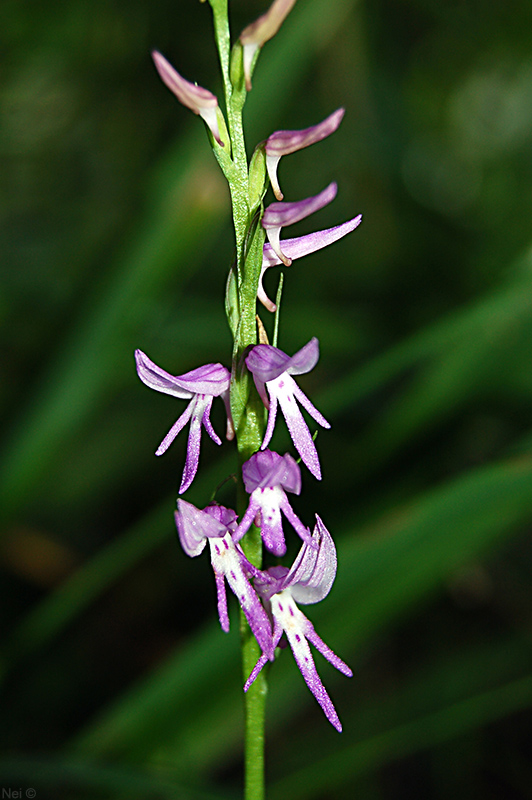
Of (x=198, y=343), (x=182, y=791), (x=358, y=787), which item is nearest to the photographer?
(x=182, y=791)

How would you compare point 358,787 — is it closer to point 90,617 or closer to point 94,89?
point 90,617

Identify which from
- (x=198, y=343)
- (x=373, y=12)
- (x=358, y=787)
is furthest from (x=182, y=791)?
(x=373, y=12)

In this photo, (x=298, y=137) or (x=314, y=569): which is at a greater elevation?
(x=298, y=137)

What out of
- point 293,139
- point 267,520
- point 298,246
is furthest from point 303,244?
point 267,520

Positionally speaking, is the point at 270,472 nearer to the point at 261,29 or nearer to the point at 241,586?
the point at 241,586

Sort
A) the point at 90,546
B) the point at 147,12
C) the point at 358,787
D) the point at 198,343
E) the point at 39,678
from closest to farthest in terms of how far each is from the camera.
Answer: the point at 358,787, the point at 39,678, the point at 198,343, the point at 90,546, the point at 147,12

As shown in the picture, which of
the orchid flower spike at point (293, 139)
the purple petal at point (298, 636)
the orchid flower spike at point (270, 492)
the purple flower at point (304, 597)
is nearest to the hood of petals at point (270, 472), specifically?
the orchid flower spike at point (270, 492)

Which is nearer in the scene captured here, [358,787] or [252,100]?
[358,787]
